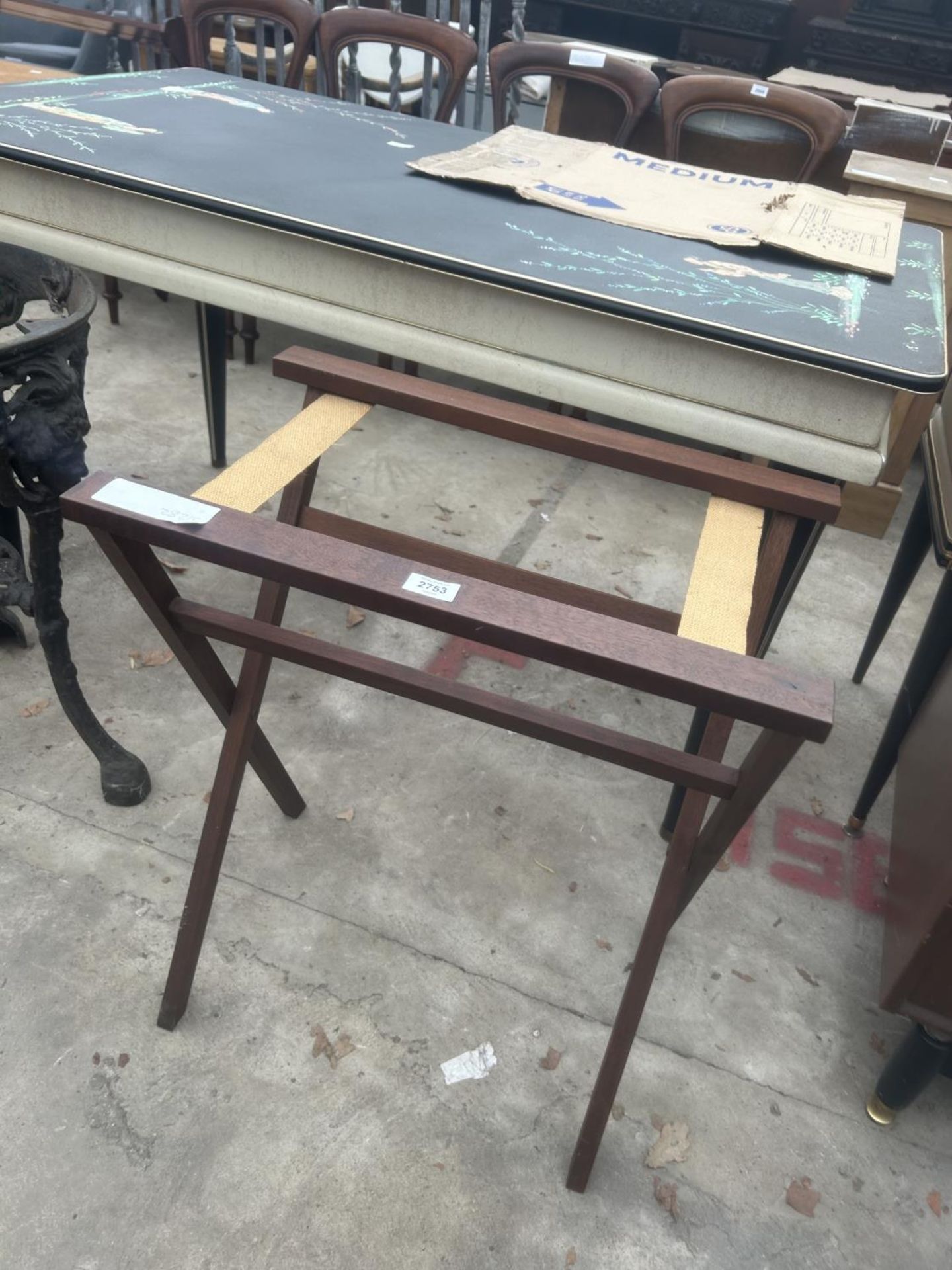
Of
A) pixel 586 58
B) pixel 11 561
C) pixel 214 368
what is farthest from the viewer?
pixel 586 58

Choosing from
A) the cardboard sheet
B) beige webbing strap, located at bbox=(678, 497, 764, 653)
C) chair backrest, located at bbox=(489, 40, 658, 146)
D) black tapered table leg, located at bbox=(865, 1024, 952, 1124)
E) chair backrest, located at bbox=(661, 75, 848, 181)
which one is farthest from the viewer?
chair backrest, located at bbox=(489, 40, 658, 146)

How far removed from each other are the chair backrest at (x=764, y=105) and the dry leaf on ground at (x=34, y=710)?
7.42 feet

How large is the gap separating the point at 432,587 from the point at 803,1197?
103cm

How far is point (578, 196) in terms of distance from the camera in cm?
151

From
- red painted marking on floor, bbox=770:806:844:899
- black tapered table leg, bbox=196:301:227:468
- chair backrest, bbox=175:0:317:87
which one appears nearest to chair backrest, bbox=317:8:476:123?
chair backrest, bbox=175:0:317:87

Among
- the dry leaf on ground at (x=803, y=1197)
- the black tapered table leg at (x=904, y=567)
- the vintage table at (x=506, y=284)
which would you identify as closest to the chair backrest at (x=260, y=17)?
the vintage table at (x=506, y=284)

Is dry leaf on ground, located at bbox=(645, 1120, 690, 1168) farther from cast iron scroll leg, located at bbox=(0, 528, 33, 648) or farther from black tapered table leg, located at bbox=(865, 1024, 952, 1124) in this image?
cast iron scroll leg, located at bbox=(0, 528, 33, 648)

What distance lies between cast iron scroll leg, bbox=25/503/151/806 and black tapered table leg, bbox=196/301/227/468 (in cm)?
85

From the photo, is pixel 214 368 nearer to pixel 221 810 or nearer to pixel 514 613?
pixel 221 810

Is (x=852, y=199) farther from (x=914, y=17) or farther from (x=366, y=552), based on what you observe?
(x=914, y=17)

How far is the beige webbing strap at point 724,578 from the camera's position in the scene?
3.26ft

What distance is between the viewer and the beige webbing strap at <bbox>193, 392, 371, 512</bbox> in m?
1.09

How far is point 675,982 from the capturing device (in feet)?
4.86

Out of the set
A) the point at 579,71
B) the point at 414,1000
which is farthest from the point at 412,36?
the point at 414,1000
